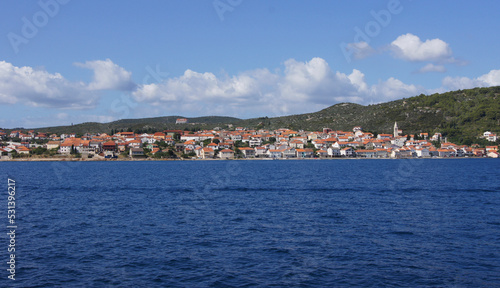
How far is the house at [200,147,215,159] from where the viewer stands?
111250 mm

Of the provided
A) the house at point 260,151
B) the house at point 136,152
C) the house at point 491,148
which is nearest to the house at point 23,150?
the house at point 136,152

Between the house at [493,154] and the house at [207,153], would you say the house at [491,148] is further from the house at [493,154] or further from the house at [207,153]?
the house at [207,153]

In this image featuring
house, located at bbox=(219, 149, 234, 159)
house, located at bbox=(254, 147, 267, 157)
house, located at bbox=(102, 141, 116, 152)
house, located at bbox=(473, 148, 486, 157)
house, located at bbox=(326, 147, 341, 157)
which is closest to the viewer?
house, located at bbox=(473, 148, 486, 157)

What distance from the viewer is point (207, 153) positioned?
365 feet

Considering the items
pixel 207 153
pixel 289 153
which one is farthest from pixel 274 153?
pixel 207 153

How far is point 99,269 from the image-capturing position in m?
13.6

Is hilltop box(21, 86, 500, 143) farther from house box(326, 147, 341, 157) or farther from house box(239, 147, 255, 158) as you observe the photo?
house box(239, 147, 255, 158)

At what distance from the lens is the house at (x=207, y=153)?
365 ft

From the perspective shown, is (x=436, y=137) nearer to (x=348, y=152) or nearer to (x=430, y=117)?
(x=430, y=117)

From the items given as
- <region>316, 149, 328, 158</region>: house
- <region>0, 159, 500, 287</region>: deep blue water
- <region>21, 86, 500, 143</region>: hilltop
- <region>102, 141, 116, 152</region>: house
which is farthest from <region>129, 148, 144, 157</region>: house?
<region>0, 159, 500, 287</region>: deep blue water

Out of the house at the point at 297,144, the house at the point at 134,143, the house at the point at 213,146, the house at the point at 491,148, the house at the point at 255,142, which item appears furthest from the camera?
the house at the point at 255,142

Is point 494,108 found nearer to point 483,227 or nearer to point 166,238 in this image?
point 483,227

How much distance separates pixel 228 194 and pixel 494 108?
139 metres

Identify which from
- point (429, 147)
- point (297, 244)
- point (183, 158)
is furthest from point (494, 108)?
point (297, 244)
